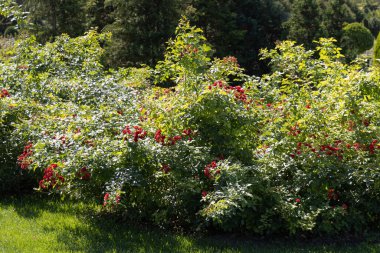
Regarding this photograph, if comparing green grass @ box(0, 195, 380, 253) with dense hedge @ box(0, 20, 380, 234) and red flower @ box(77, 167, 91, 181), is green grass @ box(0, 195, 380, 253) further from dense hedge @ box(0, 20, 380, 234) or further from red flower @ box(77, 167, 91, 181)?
red flower @ box(77, 167, 91, 181)

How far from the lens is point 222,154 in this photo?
509cm

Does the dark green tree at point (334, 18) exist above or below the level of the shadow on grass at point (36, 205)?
above

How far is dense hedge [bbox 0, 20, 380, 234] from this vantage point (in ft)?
15.3

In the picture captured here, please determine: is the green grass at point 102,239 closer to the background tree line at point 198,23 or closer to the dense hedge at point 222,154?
the dense hedge at point 222,154

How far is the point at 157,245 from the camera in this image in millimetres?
4613

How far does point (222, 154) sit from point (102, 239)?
143cm

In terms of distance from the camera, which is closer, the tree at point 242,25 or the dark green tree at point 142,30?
the dark green tree at point 142,30

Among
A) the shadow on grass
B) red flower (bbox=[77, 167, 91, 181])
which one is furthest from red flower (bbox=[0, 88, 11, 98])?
red flower (bbox=[77, 167, 91, 181])

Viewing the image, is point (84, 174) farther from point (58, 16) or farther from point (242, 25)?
point (242, 25)

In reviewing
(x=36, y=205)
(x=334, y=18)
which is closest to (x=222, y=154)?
(x=36, y=205)

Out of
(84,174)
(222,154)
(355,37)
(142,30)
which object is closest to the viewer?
(84,174)

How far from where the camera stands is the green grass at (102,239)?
4.53 meters

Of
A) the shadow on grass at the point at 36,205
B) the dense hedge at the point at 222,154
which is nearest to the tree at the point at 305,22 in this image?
the dense hedge at the point at 222,154

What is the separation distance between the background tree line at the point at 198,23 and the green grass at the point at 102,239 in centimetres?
973
